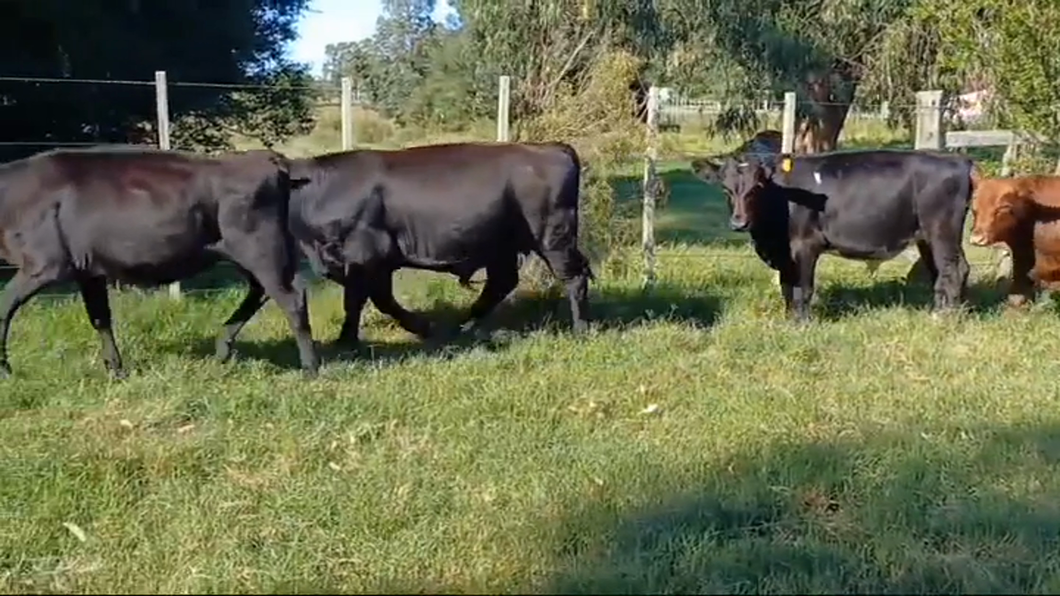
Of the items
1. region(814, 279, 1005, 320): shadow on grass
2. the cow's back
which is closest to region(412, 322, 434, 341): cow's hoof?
the cow's back

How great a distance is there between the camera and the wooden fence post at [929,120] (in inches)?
471

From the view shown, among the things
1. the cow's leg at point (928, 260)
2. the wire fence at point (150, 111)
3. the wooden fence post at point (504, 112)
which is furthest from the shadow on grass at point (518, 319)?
the cow's leg at point (928, 260)

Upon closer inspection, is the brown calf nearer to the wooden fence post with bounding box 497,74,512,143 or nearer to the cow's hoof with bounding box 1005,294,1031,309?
the cow's hoof with bounding box 1005,294,1031,309

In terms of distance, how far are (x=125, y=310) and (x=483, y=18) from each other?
12033mm

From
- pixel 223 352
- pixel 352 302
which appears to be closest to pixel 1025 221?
pixel 352 302

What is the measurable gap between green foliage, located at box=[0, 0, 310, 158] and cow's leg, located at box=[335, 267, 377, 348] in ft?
17.2

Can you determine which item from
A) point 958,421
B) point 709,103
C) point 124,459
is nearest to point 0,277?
point 124,459

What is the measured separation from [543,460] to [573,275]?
377cm

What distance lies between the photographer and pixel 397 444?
19.8 feet

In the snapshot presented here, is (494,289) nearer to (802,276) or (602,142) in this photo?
(602,142)

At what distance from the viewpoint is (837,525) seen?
15.6 ft

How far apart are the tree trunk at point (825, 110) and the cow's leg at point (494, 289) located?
12.7 m

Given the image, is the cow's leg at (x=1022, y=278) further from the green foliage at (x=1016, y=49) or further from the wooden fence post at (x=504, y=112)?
the wooden fence post at (x=504, y=112)

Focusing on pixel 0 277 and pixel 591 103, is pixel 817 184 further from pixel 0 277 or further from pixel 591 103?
pixel 0 277
